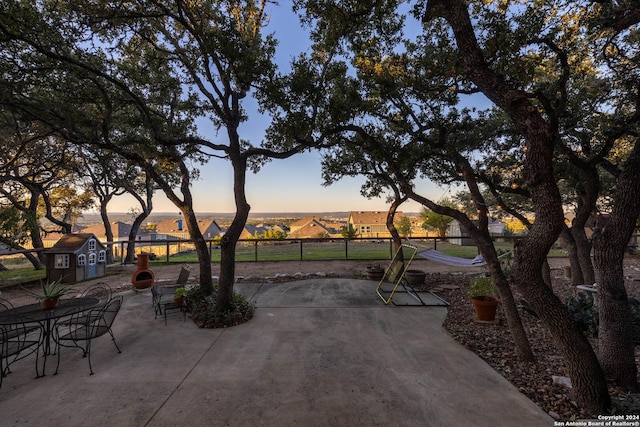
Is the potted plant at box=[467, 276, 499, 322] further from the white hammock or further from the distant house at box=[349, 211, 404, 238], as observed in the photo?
the distant house at box=[349, 211, 404, 238]

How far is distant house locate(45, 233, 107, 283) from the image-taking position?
7105 millimetres

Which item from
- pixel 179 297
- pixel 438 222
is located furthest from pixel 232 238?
pixel 438 222

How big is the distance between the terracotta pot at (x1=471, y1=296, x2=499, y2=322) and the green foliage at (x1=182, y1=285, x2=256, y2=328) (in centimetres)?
362

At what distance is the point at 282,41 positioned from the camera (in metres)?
4.98

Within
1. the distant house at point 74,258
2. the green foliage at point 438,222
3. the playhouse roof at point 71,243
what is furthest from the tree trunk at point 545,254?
the green foliage at point 438,222

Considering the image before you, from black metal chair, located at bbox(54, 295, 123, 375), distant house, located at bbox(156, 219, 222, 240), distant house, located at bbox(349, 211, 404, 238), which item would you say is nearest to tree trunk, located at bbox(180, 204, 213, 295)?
black metal chair, located at bbox(54, 295, 123, 375)

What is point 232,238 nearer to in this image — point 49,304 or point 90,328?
point 90,328

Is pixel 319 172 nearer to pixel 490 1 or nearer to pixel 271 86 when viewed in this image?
pixel 271 86

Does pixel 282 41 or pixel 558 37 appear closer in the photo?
pixel 558 37

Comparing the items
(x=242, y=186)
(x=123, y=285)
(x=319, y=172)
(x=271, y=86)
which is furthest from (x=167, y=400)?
(x=319, y=172)

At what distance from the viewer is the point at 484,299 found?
4.45 metres

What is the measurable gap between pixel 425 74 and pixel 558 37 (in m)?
1.84

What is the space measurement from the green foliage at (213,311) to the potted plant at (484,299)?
363 centimetres

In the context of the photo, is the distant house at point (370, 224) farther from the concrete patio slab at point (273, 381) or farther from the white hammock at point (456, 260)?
the concrete patio slab at point (273, 381)
